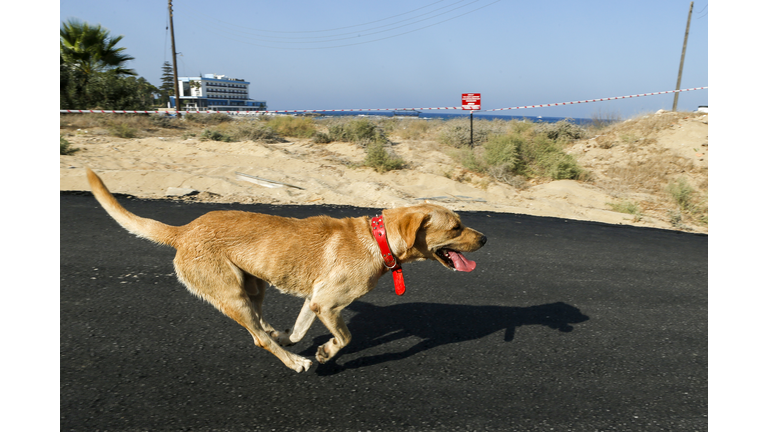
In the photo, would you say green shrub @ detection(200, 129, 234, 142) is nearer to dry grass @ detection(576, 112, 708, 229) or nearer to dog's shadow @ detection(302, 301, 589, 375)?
dry grass @ detection(576, 112, 708, 229)

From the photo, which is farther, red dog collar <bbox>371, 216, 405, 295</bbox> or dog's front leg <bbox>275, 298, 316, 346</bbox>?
dog's front leg <bbox>275, 298, 316, 346</bbox>

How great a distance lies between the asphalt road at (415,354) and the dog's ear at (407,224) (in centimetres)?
99

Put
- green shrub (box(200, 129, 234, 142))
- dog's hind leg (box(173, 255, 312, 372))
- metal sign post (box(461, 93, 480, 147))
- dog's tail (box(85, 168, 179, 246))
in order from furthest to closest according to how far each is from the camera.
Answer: green shrub (box(200, 129, 234, 142))
metal sign post (box(461, 93, 480, 147))
dog's tail (box(85, 168, 179, 246))
dog's hind leg (box(173, 255, 312, 372))

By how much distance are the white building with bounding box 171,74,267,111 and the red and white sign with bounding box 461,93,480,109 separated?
2711 inches

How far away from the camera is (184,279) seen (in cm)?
344

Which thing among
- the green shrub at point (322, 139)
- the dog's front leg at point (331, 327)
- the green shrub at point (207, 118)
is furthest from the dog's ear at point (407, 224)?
the green shrub at point (207, 118)

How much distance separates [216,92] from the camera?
89.5 meters

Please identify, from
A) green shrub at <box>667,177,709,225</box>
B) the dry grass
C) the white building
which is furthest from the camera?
the white building

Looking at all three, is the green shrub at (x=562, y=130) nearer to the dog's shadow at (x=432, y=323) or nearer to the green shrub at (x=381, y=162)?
the green shrub at (x=381, y=162)

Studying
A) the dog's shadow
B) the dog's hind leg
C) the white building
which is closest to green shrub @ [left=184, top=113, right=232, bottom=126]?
the dog's shadow

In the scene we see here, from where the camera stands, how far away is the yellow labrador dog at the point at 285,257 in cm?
341

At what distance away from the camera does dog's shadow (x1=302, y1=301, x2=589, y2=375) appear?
3969mm

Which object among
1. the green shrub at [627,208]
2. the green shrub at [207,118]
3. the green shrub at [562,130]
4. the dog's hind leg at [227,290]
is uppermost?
the green shrub at [207,118]

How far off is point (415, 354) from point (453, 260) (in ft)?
A: 2.71
